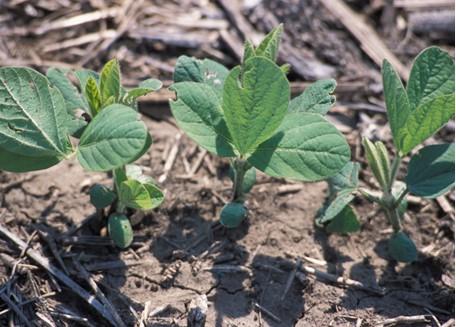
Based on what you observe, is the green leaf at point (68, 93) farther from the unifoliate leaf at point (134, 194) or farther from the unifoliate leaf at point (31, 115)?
the unifoliate leaf at point (134, 194)

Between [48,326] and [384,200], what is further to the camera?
[384,200]

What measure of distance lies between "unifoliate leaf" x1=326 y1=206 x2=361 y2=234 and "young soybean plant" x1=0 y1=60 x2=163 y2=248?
0.68 meters

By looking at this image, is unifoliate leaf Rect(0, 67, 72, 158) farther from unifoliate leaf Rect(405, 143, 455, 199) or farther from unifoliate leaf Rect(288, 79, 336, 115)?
unifoliate leaf Rect(405, 143, 455, 199)

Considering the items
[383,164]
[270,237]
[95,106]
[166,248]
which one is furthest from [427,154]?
[95,106]

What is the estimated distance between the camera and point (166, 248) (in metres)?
2.45

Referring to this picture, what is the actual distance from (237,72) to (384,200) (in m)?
0.76

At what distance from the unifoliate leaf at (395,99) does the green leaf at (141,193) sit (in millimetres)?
846

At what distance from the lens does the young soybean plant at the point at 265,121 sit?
2037 millimetres

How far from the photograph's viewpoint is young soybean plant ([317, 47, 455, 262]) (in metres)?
2.25

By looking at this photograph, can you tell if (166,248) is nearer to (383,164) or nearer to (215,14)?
(383,164)

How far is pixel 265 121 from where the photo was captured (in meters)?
2.09

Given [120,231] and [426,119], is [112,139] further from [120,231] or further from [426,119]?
[426,119]

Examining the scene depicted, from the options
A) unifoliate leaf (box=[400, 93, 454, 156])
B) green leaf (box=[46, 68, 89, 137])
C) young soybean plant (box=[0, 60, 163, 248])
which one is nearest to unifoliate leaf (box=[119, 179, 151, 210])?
young soybean plant (box=[0, 60, 163, 248])

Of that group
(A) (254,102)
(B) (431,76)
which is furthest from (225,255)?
(B) (431,76)
